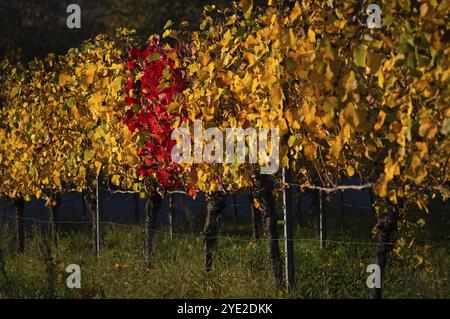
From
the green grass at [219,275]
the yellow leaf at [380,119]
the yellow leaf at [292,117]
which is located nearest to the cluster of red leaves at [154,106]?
the green grass at [219,275]

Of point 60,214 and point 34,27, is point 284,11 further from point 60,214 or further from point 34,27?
point 34,27

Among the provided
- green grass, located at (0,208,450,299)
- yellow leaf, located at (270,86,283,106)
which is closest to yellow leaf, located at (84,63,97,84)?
green grass, located at (0,208,450,299)

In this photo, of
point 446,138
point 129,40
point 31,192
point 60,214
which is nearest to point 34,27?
point 60,214

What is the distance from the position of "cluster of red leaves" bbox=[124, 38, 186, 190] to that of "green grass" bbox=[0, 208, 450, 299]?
88 cm

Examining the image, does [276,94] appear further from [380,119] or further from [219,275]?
[219,275]

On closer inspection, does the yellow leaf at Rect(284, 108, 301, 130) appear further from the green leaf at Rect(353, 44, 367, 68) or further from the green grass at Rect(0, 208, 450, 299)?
the green grass at Rect(0, 208, 450, 299)

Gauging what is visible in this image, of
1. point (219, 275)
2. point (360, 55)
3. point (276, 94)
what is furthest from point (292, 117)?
point (219, 275)

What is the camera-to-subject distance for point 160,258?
35.4 ft

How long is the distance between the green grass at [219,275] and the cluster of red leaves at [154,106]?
0.88 metres

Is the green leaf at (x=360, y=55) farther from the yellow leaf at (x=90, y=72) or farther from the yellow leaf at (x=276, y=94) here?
the yellow leaf at (x=90, y=72)

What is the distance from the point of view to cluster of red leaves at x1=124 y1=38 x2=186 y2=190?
9359 millimetres

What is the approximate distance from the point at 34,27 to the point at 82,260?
2205 cm

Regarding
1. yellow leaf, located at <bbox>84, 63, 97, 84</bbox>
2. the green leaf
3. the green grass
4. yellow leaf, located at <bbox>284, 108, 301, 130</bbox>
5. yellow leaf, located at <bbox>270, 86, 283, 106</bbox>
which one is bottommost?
the green grass

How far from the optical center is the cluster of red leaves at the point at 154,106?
9.36 m
